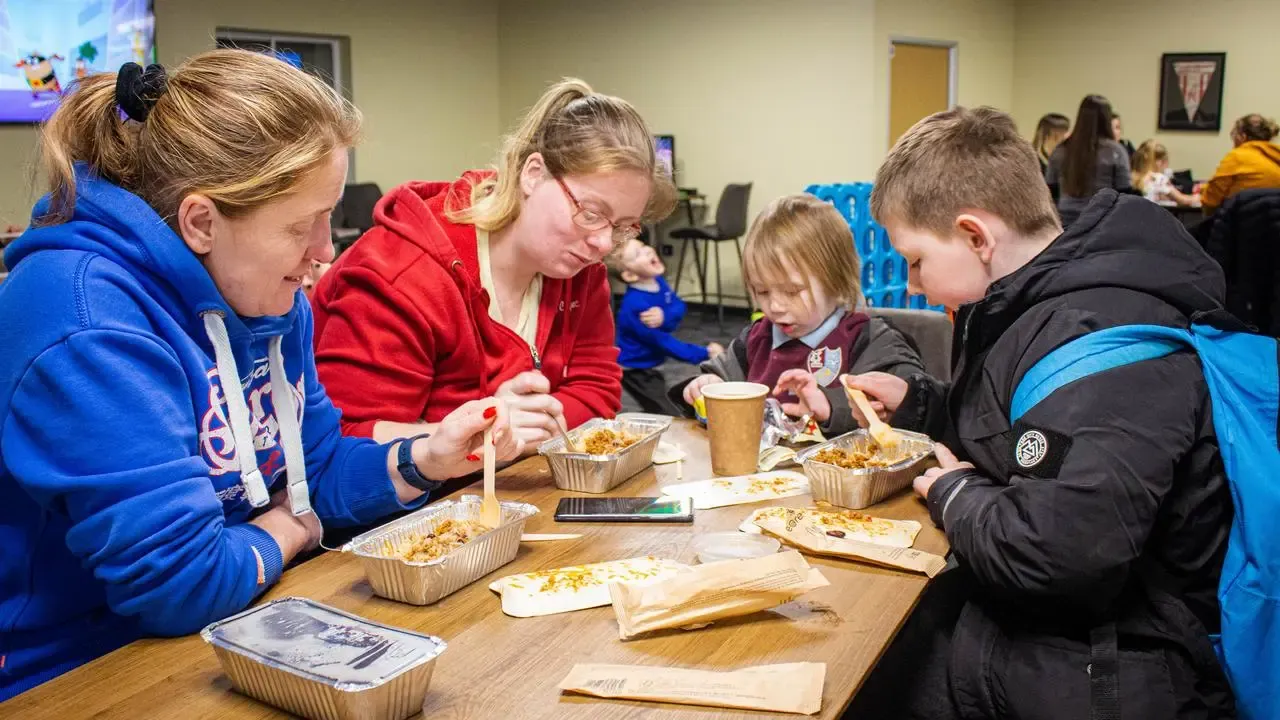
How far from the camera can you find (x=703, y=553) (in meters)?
1.45

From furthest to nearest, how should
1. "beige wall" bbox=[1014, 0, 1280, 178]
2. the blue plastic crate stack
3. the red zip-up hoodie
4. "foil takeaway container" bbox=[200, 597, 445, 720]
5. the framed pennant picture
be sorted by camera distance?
the framed pennant picture < "beige wall" bbox=[1014, 0, 1280, 178] < the blue plastic crate stack < the red zip-up hoodie < "foil takeaway container" bbox=[200, 597, 445, 720]

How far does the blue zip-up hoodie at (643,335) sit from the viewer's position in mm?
4500

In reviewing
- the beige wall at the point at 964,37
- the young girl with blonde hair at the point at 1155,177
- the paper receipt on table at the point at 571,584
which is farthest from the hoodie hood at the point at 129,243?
Answer: the young girl with blonde hair at the point at 1155,177

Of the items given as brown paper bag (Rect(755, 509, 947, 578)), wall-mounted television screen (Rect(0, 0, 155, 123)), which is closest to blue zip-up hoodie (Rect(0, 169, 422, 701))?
brown paper bag (Rect(755, 509, 947, 578))

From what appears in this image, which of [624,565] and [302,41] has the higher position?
[302,41]

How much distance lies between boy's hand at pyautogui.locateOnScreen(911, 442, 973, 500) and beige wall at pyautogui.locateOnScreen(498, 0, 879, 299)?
7.14 metres

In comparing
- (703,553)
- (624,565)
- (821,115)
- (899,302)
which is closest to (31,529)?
(624,565)

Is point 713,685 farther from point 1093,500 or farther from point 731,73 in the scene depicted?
point 731,73

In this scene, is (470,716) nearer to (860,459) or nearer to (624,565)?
(624,565)

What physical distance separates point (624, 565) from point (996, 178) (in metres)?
0.90

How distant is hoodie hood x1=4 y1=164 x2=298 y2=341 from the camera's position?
126 cm

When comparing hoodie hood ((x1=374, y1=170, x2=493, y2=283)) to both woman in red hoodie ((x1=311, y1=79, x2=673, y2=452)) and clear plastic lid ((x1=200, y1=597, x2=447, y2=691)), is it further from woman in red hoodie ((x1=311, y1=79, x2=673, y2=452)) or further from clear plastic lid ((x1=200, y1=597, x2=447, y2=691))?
clear plastic lid ((x1=200, y1=597, x2=447, y2=691))

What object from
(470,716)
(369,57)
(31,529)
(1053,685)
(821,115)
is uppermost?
(369,57)

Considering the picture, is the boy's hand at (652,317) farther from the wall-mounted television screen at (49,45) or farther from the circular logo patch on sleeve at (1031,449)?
the wall-mounted television screen at (49,45)
